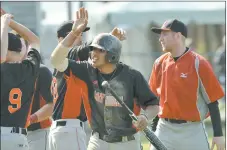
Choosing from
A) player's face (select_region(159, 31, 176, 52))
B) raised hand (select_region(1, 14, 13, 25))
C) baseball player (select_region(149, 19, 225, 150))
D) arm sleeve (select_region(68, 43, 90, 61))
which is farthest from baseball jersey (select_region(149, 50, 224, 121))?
raised hand (select_region(1, 14, 13, 25))

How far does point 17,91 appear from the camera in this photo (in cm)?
789

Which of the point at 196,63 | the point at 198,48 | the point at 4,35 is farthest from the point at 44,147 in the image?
the point at 198,48

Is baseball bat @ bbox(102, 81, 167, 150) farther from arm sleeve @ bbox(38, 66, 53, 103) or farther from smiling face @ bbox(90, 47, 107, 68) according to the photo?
arm sleeve @ bbox(38, 66, 53, 103)

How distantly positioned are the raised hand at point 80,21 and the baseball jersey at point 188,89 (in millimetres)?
1876

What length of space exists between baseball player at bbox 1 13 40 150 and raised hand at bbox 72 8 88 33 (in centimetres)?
53

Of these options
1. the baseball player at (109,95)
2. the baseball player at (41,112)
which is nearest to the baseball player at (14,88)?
the baseball player at (109,95)

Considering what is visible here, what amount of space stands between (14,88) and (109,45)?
113 cm

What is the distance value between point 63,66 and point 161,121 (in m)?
2.02

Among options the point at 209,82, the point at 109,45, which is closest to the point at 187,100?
the point at 209,82

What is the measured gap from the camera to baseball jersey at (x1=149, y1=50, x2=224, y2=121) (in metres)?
9.57

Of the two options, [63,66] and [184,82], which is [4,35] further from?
[184,82]

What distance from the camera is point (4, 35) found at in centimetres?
764

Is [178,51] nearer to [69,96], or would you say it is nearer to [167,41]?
[167,41]

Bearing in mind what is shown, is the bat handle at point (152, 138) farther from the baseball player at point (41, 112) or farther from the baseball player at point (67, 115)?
the baseball player at point (41, 112)
